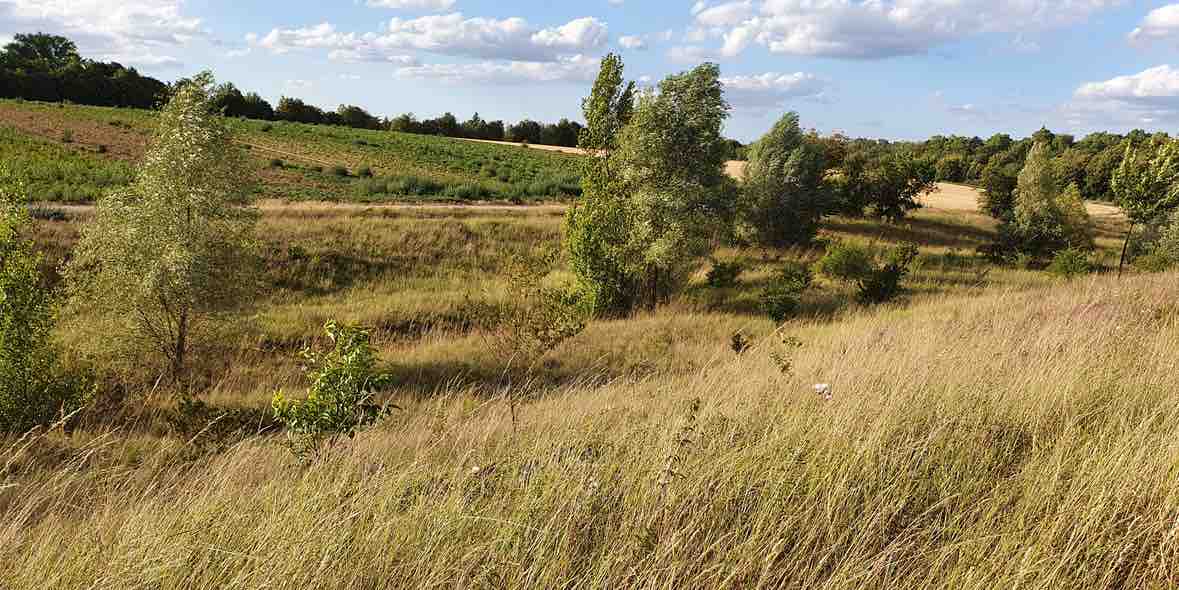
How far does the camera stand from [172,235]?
14484 millimetres

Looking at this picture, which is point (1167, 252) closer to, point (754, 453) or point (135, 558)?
point (754, 453)

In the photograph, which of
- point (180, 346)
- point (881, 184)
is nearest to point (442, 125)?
point (881, 184)

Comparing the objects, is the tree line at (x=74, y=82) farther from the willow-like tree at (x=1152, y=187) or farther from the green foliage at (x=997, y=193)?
the willow-like tree at (x=1152, y=187)

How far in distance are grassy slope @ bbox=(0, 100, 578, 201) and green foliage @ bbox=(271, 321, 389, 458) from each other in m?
38.3

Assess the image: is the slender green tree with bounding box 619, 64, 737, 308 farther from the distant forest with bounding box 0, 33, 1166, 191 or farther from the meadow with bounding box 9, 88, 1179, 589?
the distant forest with bounding box 0, 33, 1166, 191

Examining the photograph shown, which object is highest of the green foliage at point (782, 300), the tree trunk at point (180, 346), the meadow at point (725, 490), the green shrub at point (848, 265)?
the meadow at point (725, 490)

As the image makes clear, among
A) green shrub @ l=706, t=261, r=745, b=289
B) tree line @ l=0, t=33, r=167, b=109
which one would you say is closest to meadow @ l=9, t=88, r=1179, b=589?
green shrub @ l=706, t=261, r=745, b=289

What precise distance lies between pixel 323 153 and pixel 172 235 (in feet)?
174

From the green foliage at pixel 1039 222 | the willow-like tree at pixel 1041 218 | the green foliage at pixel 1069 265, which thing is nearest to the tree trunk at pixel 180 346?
the green foliage at pixel 1069 265

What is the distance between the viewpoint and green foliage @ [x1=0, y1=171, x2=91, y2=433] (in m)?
11.4

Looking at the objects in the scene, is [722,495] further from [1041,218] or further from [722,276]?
[1041,218]

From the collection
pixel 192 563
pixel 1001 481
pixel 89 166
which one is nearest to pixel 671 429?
pixel 1001 481

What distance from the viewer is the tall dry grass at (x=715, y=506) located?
2.62 m

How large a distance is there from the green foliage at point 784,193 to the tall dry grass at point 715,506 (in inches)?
1321
